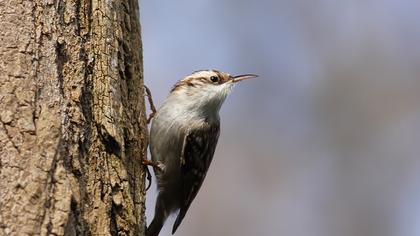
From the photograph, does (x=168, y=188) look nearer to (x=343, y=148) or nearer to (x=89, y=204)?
(x=89, y=204)

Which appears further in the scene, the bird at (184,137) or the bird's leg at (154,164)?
the bird at (184,137)

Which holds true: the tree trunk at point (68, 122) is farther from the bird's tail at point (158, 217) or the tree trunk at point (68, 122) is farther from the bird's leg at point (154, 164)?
the bird's tail at point (158, 217)

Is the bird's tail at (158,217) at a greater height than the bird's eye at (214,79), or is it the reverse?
the bird's eye at (214,79)

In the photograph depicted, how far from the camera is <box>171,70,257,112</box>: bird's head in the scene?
4738mm

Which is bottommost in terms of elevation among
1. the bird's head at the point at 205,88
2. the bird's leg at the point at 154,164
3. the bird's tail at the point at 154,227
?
the bird's tail at the point at 154,227

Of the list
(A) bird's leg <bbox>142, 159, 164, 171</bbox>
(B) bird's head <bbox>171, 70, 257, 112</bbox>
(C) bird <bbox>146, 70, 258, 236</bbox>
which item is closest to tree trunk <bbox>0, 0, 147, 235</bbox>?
(A) bird's leg <bbox>142, 159, 164, 171</bbox>

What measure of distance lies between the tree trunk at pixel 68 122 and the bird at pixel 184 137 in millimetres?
866

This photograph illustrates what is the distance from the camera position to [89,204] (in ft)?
10.1

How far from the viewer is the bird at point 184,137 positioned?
461 centimetres

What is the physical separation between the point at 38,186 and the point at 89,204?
1.03 ft

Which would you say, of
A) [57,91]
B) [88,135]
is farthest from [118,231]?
[57,91]

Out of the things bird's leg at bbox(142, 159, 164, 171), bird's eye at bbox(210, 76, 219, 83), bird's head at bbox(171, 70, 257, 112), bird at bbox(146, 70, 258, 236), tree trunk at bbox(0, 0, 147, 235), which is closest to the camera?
tree trunk at bbox(0, 0, 147, 235)

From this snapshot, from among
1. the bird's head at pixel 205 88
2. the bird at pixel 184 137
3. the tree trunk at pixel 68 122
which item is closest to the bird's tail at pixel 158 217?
the bird at pixel 184 137

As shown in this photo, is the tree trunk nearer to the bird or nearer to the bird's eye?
the bird
